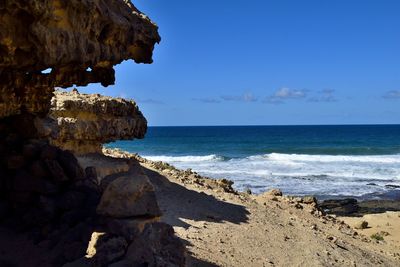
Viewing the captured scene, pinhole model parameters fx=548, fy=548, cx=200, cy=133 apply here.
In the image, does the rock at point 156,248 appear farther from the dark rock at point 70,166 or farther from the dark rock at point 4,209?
the dark rock at point 4,209

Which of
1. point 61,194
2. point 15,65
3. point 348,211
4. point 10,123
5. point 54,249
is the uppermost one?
point 15,65

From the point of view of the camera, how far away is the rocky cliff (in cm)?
709

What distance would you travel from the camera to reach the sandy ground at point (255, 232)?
11.7 m

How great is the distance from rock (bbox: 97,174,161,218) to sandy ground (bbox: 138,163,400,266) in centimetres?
248

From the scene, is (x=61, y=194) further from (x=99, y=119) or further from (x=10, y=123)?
(x=99, y=119)

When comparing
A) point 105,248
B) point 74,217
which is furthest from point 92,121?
point 105,248

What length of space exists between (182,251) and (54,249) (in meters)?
1.95

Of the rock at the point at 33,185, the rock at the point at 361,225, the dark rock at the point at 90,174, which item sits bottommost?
the rock at the point at 361,225

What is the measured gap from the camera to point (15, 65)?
24.6 feet

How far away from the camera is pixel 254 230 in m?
13.8

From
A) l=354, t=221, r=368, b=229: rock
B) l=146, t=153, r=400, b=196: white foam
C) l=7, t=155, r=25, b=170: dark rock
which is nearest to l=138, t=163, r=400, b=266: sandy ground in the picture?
l=354, t=221, r=368, b=229: rock

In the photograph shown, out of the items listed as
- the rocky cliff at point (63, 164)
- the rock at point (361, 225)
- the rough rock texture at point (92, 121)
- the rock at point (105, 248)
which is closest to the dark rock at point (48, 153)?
the rocky cliff at point (63, 164)

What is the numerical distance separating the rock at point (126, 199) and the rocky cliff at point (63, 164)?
1 centimetres

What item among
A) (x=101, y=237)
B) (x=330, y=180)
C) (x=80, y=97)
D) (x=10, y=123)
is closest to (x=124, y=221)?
(x=101, y=237)
